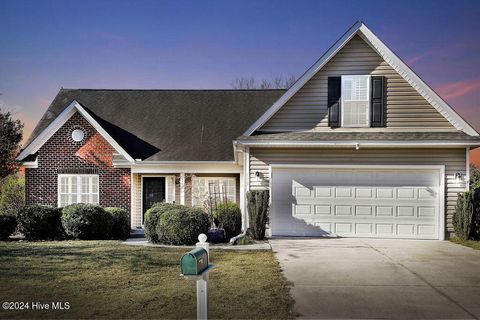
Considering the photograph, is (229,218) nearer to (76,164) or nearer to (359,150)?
(359,150)

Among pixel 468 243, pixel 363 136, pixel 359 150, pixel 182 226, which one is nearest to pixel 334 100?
pixel 363 136

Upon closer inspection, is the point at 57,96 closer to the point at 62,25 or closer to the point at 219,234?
the point at 62,25

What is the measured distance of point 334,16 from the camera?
21.7m

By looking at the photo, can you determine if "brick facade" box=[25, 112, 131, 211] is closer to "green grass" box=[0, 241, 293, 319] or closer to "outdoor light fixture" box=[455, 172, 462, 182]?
"green grass" box=[0, 241, 293, 319]

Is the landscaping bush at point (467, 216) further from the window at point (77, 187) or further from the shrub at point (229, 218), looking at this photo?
the window at point (77, 187)

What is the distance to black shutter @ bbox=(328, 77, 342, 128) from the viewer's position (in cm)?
1625

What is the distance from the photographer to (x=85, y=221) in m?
15.1

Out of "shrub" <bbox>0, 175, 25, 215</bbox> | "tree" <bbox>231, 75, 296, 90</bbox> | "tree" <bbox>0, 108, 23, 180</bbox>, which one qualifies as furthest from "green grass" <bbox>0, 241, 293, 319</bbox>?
"tree" <bbox>231, 75, 296, 90</bbox>

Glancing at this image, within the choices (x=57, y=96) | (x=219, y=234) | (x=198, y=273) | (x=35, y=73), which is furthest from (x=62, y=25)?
(x=198, y=273)

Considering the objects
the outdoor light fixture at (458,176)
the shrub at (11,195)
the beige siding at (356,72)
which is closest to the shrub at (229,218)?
the beige siding at (356,72)

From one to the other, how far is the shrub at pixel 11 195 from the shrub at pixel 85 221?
5454mm

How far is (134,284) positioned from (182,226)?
5294 millimetres

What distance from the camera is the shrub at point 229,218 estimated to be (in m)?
15.3

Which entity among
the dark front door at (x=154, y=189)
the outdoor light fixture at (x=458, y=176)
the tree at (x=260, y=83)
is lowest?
the dark front door at (x=154, y=189)
